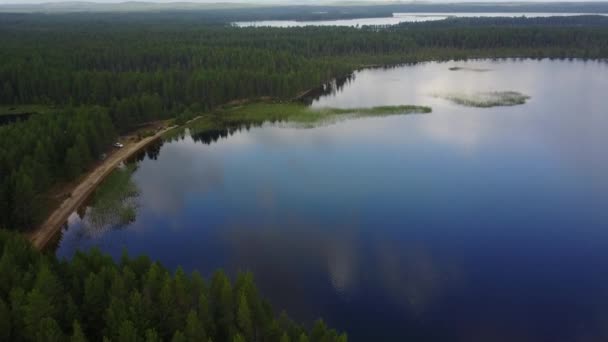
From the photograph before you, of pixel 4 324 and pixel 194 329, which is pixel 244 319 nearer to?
pixel 194 329

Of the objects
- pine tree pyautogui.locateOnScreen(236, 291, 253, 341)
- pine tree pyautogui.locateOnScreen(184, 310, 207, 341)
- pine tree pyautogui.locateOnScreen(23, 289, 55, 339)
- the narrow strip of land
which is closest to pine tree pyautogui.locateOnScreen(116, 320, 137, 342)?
pine tree pyautogui.locateOnScreen(184, 310, 207, 341)

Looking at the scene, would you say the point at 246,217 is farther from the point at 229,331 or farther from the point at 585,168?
the point at 585,168

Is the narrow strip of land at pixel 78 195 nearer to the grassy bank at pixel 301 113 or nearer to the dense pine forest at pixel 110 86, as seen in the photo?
the dense pine forest at pixel 110 86

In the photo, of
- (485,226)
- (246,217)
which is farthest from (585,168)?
(246,217)

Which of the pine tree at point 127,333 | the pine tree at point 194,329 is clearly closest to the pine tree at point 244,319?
the pine tree at point 194,329

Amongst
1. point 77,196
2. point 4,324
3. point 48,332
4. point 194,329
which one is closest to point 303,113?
point 77,196

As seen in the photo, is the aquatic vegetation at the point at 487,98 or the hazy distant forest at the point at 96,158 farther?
the aquatic vegetation at the point at 487,98
